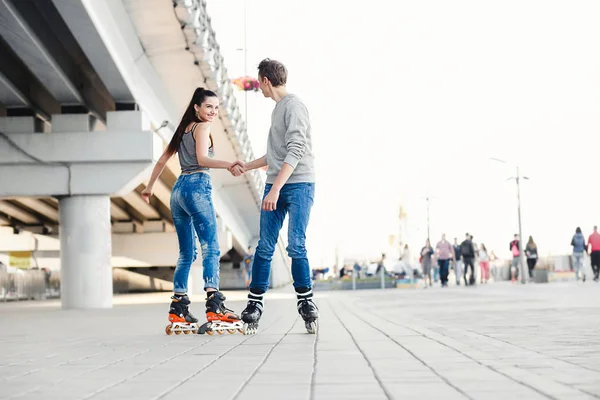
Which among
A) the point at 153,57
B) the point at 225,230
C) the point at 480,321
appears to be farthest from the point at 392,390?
the point at 225,230

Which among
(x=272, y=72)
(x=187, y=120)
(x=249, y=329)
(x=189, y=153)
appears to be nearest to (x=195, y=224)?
(x=189, y=153)

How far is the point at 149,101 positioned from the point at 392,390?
18.2m

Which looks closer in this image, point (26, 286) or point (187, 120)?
point (187, 120)

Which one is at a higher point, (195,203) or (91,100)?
(91,100)

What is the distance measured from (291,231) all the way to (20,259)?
3617 centimetres

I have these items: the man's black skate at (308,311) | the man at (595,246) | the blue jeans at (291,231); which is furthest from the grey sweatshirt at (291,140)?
the man at (595,246)

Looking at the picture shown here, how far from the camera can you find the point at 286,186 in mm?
8508

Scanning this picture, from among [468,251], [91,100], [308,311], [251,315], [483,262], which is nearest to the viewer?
[308,311]

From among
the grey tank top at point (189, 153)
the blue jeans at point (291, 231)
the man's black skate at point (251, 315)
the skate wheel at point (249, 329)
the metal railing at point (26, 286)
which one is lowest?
the metal railing at point (26, 286)

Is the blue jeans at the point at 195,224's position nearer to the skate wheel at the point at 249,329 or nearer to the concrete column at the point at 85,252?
the skate wheel at the point at 249,329

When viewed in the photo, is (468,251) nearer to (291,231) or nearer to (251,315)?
(251,315)

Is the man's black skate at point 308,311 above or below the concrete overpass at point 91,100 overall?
below

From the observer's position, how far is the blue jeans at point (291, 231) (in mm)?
8414

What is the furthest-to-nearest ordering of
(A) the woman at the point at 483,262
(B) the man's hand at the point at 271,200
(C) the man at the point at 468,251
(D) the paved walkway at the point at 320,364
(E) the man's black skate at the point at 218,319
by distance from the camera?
(A) the woman at the point at 483,262
(C) the man at the point at 468,251
(E) the man's black skate at the point at 218,319
(B) the man's hand at the point at 271,200
(D) the paved walkway at the point at 320,364
